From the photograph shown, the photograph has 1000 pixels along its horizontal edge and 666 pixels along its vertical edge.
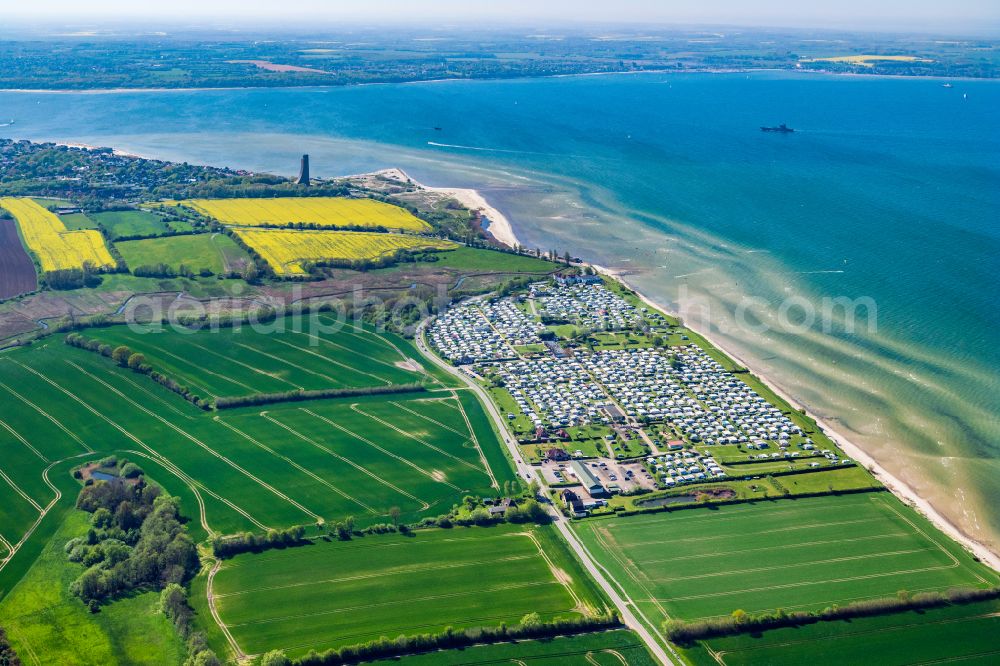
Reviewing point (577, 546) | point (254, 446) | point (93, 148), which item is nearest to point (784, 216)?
point (577, 546)

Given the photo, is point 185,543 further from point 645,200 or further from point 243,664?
point 645,200

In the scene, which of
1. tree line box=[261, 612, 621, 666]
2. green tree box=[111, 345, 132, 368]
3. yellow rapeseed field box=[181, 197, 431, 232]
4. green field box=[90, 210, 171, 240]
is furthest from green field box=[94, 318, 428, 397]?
yellow rapeseed field box=[181, 197, 431, 232]

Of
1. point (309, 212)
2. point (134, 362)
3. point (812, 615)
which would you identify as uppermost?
point (309, 212)

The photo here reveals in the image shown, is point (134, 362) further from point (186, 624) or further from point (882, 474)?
point (882, 474)

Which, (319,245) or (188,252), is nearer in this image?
(188,252)

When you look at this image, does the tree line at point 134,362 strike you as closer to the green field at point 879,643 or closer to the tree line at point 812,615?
the tree line at point 812,615

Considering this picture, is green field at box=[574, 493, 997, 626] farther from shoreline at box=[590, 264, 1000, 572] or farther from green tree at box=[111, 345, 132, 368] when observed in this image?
green tree at box=[111, 345, 132, 368]
